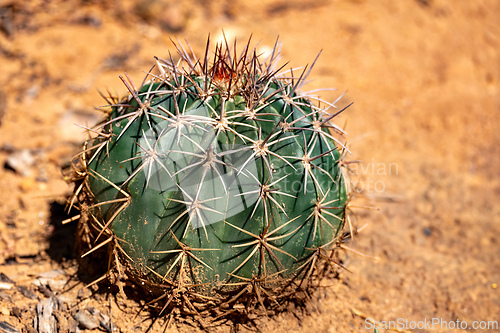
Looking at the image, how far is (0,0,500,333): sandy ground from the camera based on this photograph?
296 cm

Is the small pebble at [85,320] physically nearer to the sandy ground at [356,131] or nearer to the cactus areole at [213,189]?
the sandy ground at [356,131]

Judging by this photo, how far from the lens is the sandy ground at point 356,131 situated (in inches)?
117

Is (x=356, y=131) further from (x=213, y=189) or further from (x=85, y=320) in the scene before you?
(x=85, y=320)

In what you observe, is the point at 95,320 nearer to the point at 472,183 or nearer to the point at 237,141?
the point at 237,141

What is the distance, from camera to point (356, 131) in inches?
199

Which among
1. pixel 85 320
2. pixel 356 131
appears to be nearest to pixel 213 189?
pixel 85 320

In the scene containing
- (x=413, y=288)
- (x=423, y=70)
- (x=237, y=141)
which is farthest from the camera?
(x=423, y=70)

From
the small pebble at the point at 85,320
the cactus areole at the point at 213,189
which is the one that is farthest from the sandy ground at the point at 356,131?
the cactus areole at the point at 213,189

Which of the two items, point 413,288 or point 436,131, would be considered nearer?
point 413,288

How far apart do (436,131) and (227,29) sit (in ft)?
10.1

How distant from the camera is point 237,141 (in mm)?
2213

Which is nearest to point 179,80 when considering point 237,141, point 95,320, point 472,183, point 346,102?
point 237,141

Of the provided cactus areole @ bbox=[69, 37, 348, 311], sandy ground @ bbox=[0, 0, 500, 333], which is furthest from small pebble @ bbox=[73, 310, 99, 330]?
cactus areole @ bbox=[69, 37, 348, 311]

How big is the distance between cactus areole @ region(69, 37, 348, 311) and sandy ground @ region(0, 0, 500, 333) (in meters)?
0.39
